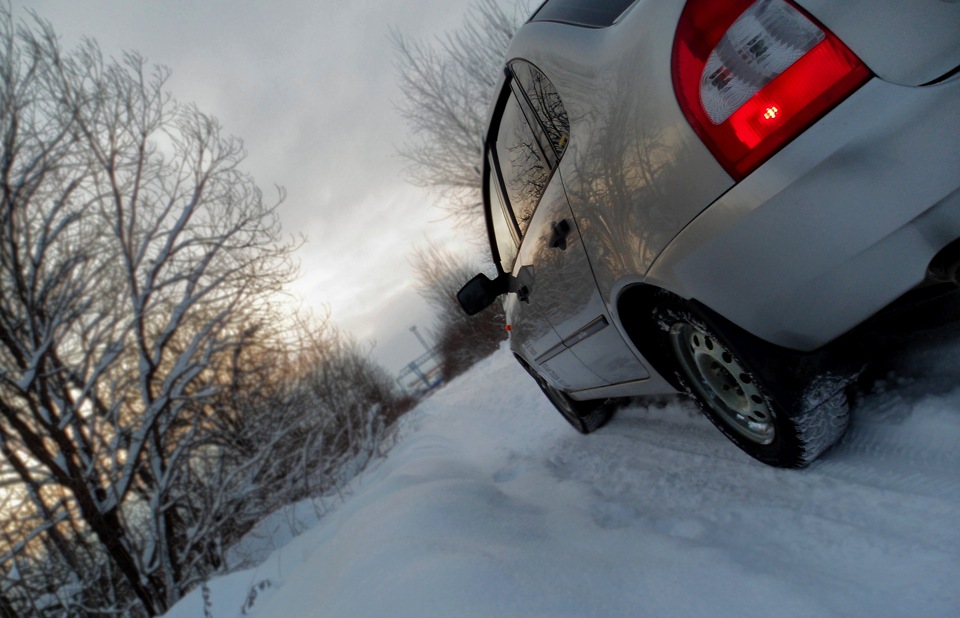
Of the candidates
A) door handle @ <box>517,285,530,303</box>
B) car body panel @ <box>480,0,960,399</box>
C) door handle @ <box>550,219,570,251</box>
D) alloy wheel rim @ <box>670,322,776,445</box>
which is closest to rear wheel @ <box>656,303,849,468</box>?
alloy wheel rim @ <box>670,322,776,445</box>

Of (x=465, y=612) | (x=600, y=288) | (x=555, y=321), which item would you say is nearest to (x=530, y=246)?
(x=555, y=321)

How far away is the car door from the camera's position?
1960 mm

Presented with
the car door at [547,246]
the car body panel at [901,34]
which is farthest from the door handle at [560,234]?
the car body panel at [901,34]

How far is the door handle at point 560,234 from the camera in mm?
1950

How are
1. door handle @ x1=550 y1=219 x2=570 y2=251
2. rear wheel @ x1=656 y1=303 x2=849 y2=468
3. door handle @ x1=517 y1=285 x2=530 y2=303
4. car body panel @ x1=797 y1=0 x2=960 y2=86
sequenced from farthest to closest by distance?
1. door handle @ x1=517 y1=285 x2=530 y2=303
2. door handle @ x1=550 y1=219 x2=570 y2=251
3. rear wheel @ x1=656 y1=303 x2=849 y2=468
4. car body panel @ x1=797 y1=0 x2=960 y2=86

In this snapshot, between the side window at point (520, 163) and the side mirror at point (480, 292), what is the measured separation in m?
0.46

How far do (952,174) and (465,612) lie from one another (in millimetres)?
1567

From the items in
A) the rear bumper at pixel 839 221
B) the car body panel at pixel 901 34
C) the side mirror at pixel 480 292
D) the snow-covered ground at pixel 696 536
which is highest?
the side mirror at pixel 480 292

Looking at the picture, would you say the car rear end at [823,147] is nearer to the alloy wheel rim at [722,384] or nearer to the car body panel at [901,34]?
the car body panel at [901,34]

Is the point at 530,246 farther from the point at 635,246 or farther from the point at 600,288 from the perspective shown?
the point at 635,246

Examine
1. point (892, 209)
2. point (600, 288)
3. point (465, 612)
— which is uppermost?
point (600, 288)

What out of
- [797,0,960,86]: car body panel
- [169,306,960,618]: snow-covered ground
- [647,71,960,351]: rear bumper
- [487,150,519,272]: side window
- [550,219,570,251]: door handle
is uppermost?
[487,150,519,272]: side window

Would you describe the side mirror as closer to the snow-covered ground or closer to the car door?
the car door

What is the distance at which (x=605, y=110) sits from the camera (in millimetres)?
1514
